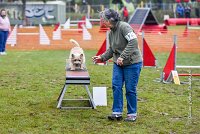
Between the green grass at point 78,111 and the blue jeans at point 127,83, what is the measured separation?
228 millimetres

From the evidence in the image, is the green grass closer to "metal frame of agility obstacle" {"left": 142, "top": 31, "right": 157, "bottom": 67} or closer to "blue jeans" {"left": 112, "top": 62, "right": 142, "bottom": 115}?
"blue jeans" {"left": 112, "top": 62, "right": 142, "bottom": 115}

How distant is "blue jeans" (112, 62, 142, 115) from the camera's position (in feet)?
19.9

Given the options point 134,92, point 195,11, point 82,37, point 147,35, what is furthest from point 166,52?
point 195,11

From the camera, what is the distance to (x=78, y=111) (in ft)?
22.2

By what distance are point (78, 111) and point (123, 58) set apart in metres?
1.36

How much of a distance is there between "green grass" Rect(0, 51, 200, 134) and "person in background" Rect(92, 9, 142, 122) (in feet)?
0.81

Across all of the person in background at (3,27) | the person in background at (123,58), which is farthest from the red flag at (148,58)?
the person in background at (123,58)

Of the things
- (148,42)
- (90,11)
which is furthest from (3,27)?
(90,11)

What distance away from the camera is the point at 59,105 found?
6941 mm

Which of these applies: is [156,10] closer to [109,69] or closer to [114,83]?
[109,69]

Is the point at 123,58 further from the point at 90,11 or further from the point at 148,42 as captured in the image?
the point at 90,11

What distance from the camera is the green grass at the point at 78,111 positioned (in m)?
5.79

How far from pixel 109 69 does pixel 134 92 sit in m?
5.60

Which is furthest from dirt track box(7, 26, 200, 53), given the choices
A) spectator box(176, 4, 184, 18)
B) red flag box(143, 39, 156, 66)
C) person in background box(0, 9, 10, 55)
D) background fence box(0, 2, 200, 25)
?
spectator box(176, 4, 184, 18)
